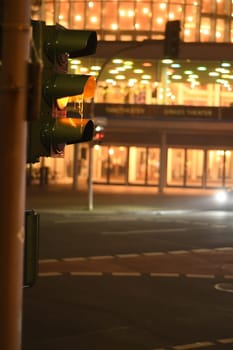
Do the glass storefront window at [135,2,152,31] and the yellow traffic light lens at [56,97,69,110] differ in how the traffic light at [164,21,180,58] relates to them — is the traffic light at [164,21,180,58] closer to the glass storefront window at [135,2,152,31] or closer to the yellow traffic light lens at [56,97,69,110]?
the yellow traffic light lens at [56,97,69,110]

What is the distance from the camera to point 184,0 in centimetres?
5228

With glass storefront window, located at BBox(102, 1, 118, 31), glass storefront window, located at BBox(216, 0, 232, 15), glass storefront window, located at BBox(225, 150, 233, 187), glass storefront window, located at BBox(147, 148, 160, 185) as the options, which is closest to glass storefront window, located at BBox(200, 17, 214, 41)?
glass storefront window, located at BBox(216, 0, 232, 15)

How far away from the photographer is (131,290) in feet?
38.8

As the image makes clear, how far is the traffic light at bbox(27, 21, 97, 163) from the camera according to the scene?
4.32 metres

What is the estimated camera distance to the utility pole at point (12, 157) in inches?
150

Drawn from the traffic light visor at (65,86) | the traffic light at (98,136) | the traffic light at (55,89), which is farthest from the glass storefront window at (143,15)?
the traffic light visor at (65,86)

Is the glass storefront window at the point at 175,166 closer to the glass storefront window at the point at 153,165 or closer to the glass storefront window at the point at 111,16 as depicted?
the glass storefront window at the point at 153,165

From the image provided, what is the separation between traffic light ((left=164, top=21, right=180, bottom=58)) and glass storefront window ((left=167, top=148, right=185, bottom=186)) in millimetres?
24161

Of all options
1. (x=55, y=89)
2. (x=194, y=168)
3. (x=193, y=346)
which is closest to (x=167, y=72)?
(x=194, y=168)

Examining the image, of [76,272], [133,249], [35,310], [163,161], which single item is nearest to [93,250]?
[133,249]

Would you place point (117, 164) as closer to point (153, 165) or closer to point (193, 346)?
point (153, 165)

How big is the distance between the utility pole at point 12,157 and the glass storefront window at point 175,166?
4615 centimetres

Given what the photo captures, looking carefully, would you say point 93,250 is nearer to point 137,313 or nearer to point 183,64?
point 137,313

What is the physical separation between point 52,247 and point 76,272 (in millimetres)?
3870
